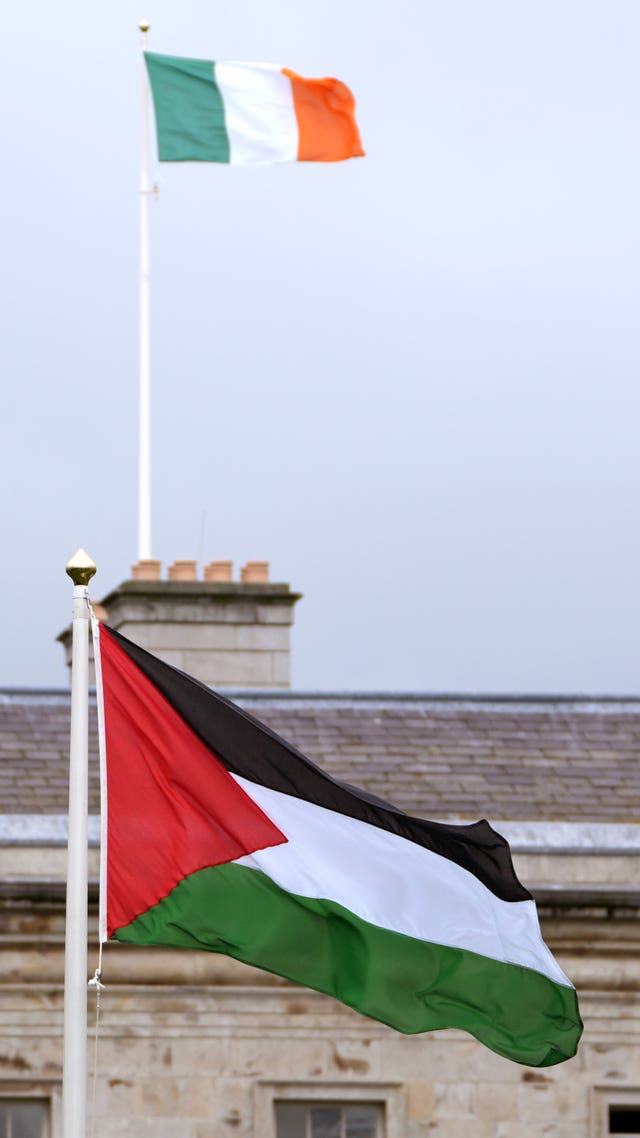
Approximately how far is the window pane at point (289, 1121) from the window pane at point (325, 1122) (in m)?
0.08

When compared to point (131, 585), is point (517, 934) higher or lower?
lower

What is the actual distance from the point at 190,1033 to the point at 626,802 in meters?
3.99

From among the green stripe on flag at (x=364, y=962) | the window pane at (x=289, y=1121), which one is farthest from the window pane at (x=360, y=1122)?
the green stripe on flag at (x=364, y=962)

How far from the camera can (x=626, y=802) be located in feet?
60.2

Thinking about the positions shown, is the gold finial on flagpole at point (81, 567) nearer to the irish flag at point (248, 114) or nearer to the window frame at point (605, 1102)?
the window frame at point (605, 1102)

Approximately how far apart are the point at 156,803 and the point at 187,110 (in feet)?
47.0

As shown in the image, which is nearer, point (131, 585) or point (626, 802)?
point (626, 802)

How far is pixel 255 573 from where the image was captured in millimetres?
21578

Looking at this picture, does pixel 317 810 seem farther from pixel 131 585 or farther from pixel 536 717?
pixel 131 585

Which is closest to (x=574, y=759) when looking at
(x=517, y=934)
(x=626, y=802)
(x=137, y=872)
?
(x=626, y=802)

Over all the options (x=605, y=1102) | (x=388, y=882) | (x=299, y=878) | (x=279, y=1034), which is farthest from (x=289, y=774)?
(x=605, y=1102)

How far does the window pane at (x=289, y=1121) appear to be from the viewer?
17.0 meters

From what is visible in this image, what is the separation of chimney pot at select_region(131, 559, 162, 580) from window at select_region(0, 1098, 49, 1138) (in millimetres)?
6110

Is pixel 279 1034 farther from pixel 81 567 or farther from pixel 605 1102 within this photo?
pixel 81 567
